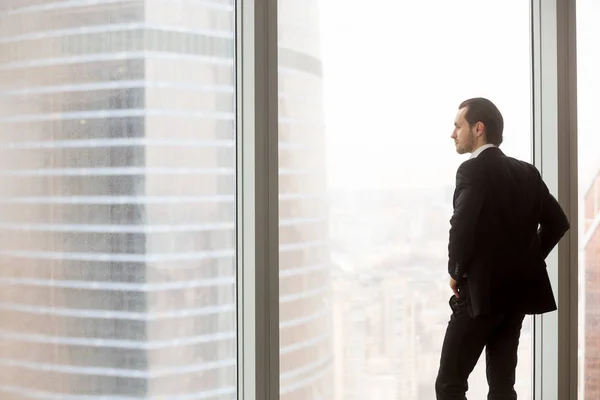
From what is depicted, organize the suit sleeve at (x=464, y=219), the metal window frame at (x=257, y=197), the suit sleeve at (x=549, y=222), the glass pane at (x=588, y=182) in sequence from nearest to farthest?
the metal window frame at (x=257, y=197) → the suit sleeve at (x=464, y=219) → the suit sleeve at (x=549, y=222) → the glass pane at (x=588, y=182)

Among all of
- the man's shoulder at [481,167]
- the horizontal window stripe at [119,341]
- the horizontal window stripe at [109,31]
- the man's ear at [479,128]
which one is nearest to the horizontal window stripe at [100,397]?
A: the horizontal window stripe at [119,341]

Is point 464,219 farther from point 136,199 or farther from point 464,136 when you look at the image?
point 136,199

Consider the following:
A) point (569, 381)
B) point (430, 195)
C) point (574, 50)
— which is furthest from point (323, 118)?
point (569, 381)

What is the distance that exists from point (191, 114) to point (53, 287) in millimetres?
578

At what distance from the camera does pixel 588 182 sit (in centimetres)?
294

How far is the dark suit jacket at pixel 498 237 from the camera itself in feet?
7.18

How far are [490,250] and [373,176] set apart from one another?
45cm

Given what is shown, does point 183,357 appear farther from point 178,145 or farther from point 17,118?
point 17,118

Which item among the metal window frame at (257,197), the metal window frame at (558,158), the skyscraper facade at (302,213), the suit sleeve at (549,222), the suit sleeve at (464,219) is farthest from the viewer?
the metal window frame at (558,158)

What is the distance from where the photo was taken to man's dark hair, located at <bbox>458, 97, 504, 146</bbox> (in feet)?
7.44

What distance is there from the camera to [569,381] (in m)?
2.84

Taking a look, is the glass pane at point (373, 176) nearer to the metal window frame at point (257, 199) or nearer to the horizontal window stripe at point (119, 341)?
the metal window frame at point (257, 199)

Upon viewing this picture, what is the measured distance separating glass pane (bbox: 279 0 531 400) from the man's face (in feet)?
0.50

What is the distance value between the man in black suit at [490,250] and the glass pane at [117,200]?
0.79 metres
